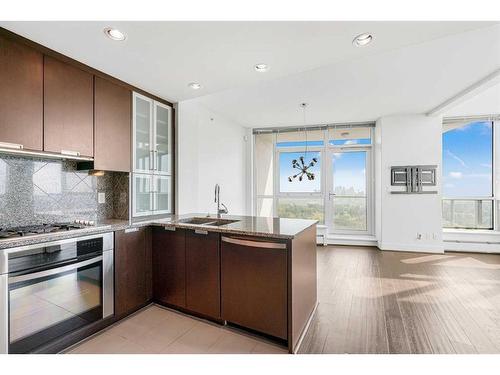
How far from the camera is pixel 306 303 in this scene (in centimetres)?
232

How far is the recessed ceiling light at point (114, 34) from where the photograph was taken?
6.11 ft

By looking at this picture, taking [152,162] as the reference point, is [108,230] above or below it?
below

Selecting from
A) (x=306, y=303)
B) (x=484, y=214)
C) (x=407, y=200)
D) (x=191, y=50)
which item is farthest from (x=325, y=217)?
(x=191, y=50)

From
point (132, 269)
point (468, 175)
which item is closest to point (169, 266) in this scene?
point (132, 269)

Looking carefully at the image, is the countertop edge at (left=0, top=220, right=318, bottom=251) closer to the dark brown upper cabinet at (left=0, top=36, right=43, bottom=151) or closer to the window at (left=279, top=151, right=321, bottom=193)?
the dark brown upper cabinet at (left=0, top=36, right=43, bottom=151)

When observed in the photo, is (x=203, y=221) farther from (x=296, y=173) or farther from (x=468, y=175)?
(x=468, y=175)

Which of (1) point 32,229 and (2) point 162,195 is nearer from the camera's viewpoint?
(1) point 32,229

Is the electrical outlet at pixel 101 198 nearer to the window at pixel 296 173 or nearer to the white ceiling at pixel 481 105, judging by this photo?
the window at pixel 296 173

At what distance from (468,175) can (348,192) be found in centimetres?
229

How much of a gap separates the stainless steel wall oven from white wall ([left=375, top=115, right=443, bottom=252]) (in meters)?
4.93

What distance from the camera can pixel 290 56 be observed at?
2.23 meters

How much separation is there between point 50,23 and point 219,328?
260 centimetres

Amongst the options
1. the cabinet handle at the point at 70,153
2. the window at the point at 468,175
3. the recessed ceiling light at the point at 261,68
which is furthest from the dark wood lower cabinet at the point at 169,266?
the window at the point at 468,175

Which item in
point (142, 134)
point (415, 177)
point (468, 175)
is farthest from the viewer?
point (468, 175)
